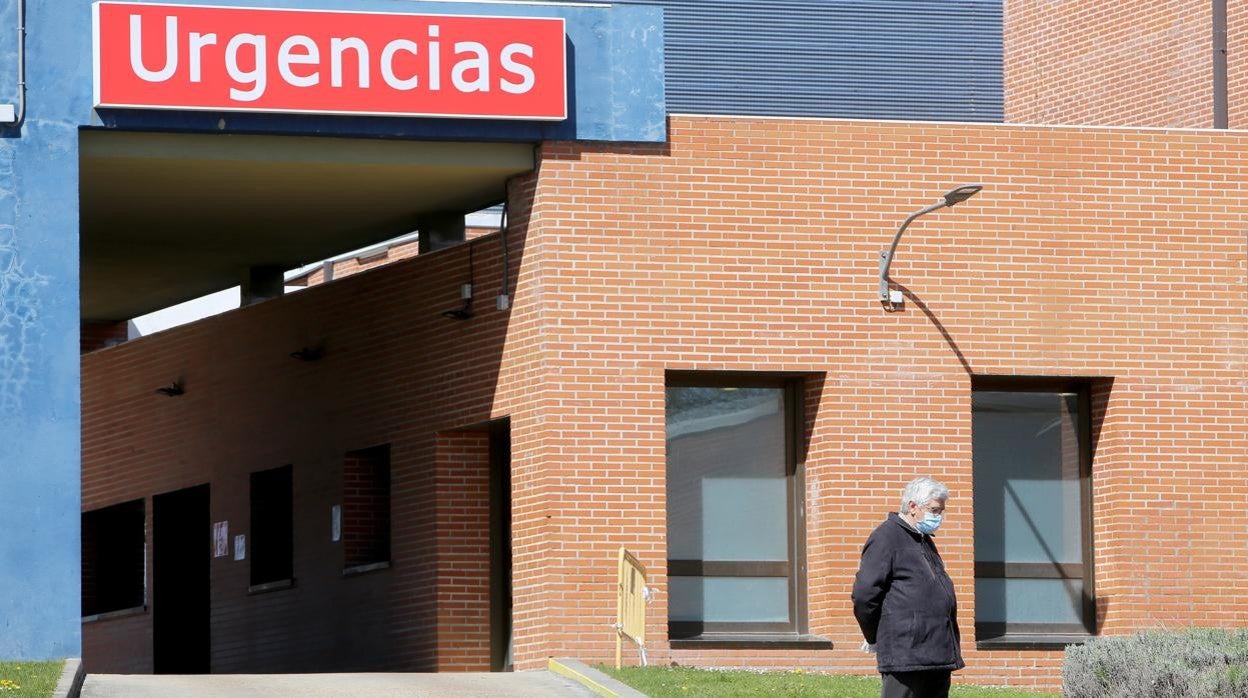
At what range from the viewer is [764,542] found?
19.5 meters

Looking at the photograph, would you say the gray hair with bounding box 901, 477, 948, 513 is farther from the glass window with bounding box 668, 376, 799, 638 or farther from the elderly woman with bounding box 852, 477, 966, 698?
the glass window with bounding box 668, 376, 799, 638

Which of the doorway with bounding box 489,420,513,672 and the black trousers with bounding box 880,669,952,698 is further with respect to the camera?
the doorway with bounding box 489,420,513,672

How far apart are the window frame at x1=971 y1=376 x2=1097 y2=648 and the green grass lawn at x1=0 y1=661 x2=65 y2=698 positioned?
8042mm

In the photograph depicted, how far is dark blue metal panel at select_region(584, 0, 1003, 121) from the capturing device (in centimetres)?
4338

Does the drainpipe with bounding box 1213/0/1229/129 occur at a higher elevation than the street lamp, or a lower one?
higher

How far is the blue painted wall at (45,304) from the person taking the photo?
1730 cm

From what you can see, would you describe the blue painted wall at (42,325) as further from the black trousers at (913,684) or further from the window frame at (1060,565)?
the black trousers at (913,684)

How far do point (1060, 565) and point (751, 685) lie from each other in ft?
16.7

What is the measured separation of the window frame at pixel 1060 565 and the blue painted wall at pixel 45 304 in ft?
21.4

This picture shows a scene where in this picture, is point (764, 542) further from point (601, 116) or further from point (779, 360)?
point (601, 116)

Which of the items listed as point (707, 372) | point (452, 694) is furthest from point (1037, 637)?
point (452, 694)

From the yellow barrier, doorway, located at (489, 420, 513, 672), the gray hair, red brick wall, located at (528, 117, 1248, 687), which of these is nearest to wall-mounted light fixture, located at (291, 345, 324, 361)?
doorway, located at (489, 420, 513, 672)

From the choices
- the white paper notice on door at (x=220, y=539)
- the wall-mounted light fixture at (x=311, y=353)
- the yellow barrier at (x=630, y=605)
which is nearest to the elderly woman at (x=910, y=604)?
the yellow barrier at (x=630, y=605)

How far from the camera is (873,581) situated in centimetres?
1082
